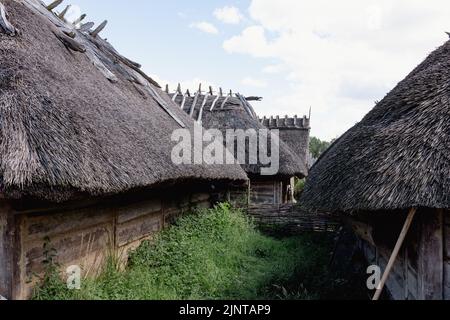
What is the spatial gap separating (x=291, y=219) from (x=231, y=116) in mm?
4529

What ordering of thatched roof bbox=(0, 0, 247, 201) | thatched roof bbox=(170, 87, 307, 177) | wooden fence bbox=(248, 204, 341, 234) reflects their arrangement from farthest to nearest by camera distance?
thatched roof bbox=(170, 87, 307, 177) → wooden fence bbox=(248, 204, 341, 234) → thatched roof bbox=(0, 0, 247, 201)

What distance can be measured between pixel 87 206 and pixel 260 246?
4053 millimetres

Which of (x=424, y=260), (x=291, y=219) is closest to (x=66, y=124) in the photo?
(x=424, y=260)

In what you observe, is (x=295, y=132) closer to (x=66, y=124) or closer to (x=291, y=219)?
(x=291, y=219)

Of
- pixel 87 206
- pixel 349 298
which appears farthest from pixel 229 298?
pixel 87 206

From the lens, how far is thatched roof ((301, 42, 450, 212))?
12.2ft

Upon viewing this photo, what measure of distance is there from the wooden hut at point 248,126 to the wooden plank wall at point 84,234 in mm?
5615

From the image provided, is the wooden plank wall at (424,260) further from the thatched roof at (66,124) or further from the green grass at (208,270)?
the thatched roof at (66,124)

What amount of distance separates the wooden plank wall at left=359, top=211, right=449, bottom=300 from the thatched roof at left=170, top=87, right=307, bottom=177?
25.0 ft

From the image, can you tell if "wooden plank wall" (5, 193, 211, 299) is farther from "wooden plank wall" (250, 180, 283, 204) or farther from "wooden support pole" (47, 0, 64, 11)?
"wooden plank wall" (250, 180, 283, 204)

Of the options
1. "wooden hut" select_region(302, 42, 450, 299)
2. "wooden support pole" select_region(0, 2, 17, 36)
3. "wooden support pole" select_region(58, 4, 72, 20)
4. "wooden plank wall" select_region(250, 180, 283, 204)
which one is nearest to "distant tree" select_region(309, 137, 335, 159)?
"wooden plank wall" select_region(250, 180, 283, 204)

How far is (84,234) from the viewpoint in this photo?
507cm

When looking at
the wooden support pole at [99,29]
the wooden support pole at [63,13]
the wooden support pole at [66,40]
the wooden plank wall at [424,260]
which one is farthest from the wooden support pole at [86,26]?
the wooden plank wall at [424,260]
